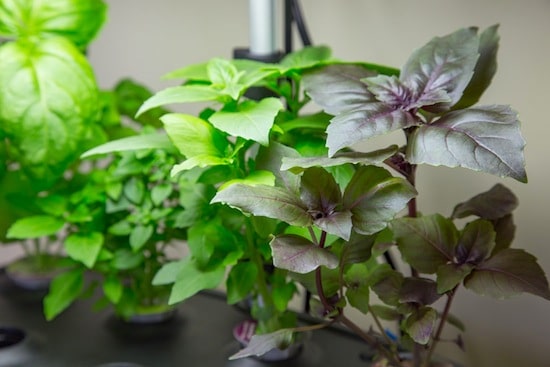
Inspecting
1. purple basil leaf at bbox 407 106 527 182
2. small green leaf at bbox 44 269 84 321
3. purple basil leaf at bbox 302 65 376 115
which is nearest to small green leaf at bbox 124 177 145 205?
small green leaf at bbox 44 269 84 321

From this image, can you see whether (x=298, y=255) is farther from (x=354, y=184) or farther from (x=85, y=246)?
(x=85, y=246)

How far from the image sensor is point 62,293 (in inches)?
29.9

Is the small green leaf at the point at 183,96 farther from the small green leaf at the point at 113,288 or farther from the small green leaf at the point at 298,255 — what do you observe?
the small green leaf at the point at 113,288

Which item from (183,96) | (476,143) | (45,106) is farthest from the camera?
(45,106)

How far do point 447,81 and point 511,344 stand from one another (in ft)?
1.21

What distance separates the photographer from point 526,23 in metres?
0.70

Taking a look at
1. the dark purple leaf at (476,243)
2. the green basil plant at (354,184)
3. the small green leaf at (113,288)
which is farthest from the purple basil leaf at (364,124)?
the small green leaf at (113,288)

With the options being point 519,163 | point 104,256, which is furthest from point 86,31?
point 519,163

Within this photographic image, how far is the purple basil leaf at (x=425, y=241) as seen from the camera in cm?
55

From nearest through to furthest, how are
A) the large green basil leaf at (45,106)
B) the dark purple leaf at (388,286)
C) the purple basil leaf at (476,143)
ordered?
the purple basil leaf at (476,143) → the dark purple leaf at (388,286) → the large green basil leaf at (45,106)

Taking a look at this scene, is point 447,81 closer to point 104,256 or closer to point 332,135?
point 332,135

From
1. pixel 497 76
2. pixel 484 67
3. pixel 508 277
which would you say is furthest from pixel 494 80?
pixel 508 277

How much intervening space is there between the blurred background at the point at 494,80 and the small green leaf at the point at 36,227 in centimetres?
36

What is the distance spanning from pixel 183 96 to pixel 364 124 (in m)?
0.17
